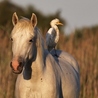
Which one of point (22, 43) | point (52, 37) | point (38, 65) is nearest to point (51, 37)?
point (52, 37)

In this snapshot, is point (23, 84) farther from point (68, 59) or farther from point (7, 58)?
point (7, 58)

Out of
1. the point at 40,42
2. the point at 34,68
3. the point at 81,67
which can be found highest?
the point at 40,42

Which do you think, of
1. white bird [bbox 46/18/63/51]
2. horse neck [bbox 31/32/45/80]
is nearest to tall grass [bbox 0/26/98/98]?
white bird [bbox 46/18/63/51]

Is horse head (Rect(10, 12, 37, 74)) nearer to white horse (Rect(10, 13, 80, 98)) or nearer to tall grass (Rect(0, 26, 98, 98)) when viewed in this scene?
white horse (Rect(10, 13, 80, 98))

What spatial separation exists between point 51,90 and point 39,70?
0.27m

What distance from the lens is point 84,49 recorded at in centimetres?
1267

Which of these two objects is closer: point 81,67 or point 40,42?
point 40,42

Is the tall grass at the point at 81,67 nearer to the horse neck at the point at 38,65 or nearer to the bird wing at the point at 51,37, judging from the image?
the bird wing at the point at 51,37

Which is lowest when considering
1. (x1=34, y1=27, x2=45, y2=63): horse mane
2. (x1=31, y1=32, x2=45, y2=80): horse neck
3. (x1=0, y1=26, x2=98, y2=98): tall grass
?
(x1=0, y1=26, x2=98, y2=98): tall grass

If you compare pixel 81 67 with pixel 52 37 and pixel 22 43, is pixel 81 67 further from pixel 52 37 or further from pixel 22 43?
pixel 22 43

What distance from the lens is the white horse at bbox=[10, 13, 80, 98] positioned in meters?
5.83

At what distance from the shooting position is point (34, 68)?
6328mm

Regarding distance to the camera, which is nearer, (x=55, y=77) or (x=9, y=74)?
(x=55, y=77)

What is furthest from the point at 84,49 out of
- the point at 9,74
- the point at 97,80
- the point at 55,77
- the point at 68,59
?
the point at 55,77
